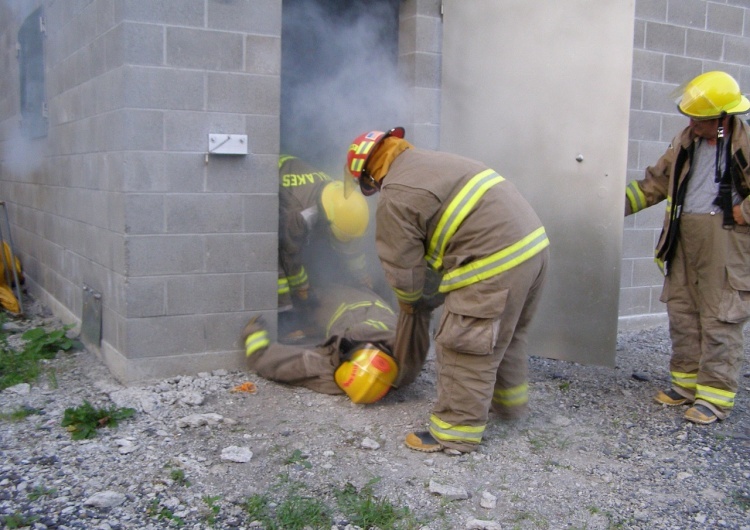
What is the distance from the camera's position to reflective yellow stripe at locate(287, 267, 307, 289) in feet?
16.6

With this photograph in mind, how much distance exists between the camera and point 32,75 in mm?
6797

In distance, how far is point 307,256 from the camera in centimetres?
562

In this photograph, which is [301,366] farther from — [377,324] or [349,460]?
[349,460]

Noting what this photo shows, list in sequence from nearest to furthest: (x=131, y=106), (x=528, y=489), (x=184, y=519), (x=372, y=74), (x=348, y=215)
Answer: (x=184, y=519) < (x=528, y=489) < (x=131, y=106) < (x=348, y=215) < (x=372, y=74)

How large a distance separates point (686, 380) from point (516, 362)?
116 centimetres

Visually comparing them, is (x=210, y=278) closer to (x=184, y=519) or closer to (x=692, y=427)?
(x=184, y=519)

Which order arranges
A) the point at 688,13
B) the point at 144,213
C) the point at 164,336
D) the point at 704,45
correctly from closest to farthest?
the point at 144,213 → the point at 164,336 → the point at 688,13 → the point at 704,45

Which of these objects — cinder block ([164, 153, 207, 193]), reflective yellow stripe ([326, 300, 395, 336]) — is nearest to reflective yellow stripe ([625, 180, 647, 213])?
reflective yellow stripe ([326, 300, 395, 336])

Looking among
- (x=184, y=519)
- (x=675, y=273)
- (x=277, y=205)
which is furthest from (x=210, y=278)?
(x=675, y=273)

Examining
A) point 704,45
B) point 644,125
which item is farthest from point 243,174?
point 704,45

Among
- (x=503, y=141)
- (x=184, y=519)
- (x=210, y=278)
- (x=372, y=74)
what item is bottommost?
(x=184, y=519)

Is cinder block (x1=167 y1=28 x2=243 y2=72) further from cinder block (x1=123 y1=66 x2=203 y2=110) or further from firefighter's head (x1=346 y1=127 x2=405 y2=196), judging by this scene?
firefighter's head (x1=346 y1=127 x2=405 y2=196)

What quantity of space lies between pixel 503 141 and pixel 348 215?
1.18m

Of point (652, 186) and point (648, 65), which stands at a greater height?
point (648, 65)
